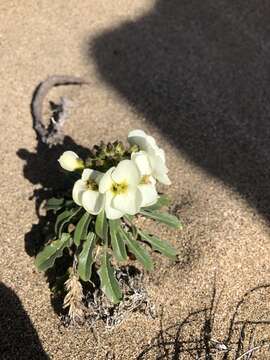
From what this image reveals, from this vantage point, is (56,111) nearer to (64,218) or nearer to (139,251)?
(64,218)

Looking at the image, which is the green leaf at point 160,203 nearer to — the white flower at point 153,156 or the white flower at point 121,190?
the white flower at point 153,156

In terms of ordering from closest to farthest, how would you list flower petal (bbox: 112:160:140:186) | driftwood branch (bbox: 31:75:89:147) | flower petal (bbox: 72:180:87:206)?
flower petal (bbox: 112:160:140:186) → flower petal (bbox: 72:180:87:206) → driftwood branch (bbox: 31:75:89:147)

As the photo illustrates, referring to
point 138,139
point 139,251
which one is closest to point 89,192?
point 138,139

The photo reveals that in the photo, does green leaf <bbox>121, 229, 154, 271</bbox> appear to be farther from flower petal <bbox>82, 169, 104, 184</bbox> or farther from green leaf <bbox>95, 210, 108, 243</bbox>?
flower petal <bbox>82, 169, 104, 184</bbox>

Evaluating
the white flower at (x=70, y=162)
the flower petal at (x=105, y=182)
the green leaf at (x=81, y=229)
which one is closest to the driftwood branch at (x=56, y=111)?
the white flower at (x=70, y=162)

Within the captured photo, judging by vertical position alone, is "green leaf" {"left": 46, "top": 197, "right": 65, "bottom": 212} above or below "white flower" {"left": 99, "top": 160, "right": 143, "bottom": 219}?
below

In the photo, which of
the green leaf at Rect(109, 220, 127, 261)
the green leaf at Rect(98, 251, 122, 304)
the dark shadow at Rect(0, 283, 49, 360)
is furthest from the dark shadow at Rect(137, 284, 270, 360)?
the dark shadow at Rect(0, 283, 49, 360)
